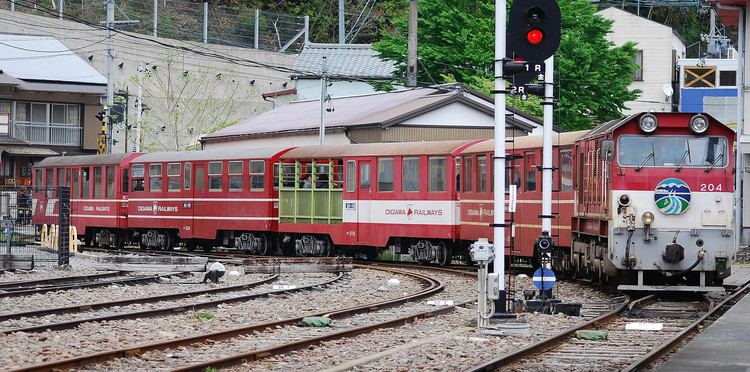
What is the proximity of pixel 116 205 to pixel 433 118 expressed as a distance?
10.5 meters

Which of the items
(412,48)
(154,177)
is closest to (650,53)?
(412,48)

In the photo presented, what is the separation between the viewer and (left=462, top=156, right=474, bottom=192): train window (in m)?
28.3

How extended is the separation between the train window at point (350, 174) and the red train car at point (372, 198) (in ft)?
0.08

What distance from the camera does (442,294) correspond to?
867 inches

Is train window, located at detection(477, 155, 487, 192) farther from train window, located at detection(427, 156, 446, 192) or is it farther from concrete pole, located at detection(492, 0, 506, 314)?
concrete pole, located at detection(492, 0, 506, 314)

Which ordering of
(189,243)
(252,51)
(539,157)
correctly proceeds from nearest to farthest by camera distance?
1. (539,157)
2. (189,243)
3. (252,51)

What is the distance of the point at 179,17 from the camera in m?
66.4

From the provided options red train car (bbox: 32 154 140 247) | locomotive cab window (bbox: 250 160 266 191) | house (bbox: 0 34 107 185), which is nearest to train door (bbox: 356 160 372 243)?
locomotive cab window (bbox: 250 160 266 191)

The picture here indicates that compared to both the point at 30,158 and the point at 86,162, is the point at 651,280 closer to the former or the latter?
the point at 86,162

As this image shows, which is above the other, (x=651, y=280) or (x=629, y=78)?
(x=629, y=78)

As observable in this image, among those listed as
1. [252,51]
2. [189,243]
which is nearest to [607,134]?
[189,243]

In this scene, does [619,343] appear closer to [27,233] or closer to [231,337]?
[231,337]

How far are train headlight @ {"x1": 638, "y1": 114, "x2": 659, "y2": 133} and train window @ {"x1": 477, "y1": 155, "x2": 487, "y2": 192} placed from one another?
25.4 feet

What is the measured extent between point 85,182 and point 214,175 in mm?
6995
